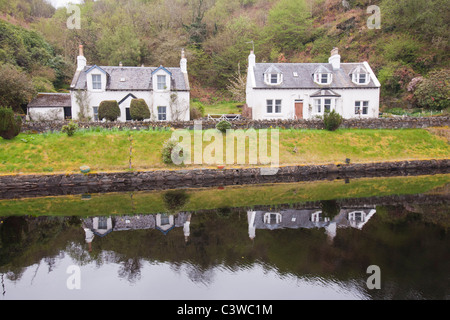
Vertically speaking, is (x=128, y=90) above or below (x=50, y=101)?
above

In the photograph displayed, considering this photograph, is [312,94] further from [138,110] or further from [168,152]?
[168,152]

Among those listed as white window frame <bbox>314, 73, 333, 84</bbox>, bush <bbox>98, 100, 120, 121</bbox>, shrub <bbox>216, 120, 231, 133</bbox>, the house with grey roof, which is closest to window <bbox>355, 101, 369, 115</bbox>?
white window frame <bbox>314, 73, 333, 84</bbox>

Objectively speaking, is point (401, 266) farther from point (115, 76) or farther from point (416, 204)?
point (115, 76)

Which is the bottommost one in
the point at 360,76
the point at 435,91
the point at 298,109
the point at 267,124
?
the point at 267,124

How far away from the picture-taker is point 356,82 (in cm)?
3531

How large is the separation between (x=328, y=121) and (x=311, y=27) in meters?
35.2

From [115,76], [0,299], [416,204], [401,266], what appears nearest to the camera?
[0,299]

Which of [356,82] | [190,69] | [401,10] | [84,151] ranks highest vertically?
[401,10]

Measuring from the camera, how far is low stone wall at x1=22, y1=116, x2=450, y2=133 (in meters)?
27.0

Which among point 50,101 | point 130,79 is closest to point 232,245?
point 130,79

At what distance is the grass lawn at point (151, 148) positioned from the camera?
23.3 m

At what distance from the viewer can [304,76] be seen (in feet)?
118

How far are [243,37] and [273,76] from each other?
24385 millimetres
